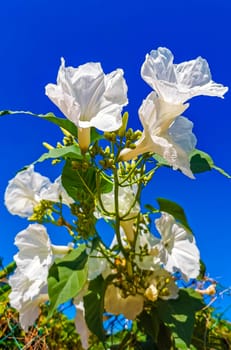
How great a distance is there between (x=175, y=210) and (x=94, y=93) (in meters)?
0.25

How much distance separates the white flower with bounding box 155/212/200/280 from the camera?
93 cm

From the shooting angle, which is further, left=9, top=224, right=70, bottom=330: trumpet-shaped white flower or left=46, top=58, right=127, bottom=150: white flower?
left=9, top=224, right=70, bottom=330: trumpet-shaped white flower

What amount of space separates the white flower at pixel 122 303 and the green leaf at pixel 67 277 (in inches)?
4.7

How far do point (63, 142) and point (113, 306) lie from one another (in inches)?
12.6

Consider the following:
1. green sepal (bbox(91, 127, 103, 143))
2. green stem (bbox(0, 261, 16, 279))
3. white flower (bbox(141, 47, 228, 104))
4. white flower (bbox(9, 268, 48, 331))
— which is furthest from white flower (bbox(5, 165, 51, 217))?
green stem (bbox(0, 261, 16, 279))

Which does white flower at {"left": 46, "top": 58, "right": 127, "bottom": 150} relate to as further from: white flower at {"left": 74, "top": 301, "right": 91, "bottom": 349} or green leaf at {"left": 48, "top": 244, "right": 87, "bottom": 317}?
white flower at {"left": 74, "top": 301, "right": 91, "bottom": 349}

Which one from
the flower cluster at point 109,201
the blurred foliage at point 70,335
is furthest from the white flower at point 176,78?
the blurred foliage at point 70,335

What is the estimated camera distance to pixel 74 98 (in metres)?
0.76

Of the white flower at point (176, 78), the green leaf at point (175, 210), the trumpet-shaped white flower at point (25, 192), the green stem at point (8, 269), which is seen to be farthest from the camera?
the green stem at point (8, 269)

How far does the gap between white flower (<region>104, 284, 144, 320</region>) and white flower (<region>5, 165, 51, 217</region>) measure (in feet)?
0.79

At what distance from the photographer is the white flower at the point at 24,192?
1.03 meters

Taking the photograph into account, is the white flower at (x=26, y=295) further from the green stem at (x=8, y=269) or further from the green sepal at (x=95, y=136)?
the green stem at (x=8, y=269)

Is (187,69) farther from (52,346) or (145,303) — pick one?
(52,346)

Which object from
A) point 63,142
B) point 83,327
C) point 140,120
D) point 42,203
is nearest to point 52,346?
point 83,327
